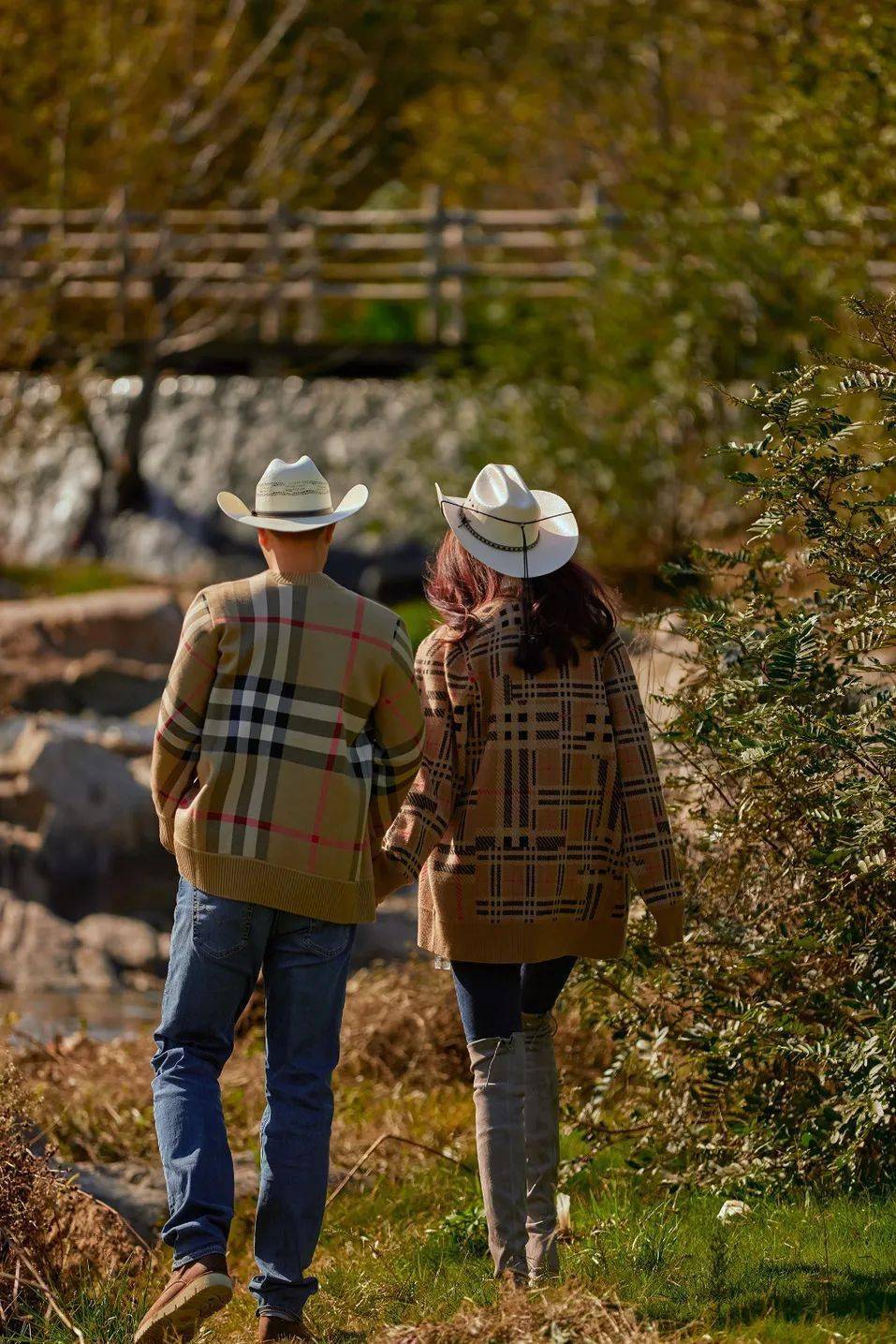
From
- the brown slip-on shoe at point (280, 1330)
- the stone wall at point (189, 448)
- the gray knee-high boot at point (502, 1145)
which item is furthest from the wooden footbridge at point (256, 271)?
the brown slip-on shoe at point (280, 1330)

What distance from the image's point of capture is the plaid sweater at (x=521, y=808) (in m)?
4.20

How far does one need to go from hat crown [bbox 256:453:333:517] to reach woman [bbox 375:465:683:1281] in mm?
376

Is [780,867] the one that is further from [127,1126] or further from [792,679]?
[127,1126]

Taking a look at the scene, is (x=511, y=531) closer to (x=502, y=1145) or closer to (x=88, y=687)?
(x=502, y=1145)

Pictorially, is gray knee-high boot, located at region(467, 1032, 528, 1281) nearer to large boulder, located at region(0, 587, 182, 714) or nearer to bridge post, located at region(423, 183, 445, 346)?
large boulder, located at region(0, 587, 182, 714)

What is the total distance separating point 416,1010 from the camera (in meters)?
6.93

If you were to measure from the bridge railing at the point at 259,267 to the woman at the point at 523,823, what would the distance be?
51.1ft

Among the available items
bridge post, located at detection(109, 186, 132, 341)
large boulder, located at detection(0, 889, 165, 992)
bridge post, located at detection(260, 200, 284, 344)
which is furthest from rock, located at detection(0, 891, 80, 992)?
bridge post, located at detection(260, 200, 284, 344)

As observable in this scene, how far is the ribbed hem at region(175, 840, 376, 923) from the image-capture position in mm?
3967

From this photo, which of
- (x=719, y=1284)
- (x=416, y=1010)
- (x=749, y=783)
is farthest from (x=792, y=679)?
(x=416, y=1010)

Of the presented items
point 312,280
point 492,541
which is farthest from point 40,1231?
point 312,280

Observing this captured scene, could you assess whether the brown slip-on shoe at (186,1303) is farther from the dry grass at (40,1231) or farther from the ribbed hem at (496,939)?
the ribbed hem at (496,939)

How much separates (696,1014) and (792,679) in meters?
1.04

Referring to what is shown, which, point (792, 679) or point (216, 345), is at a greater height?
point (216, 345)
